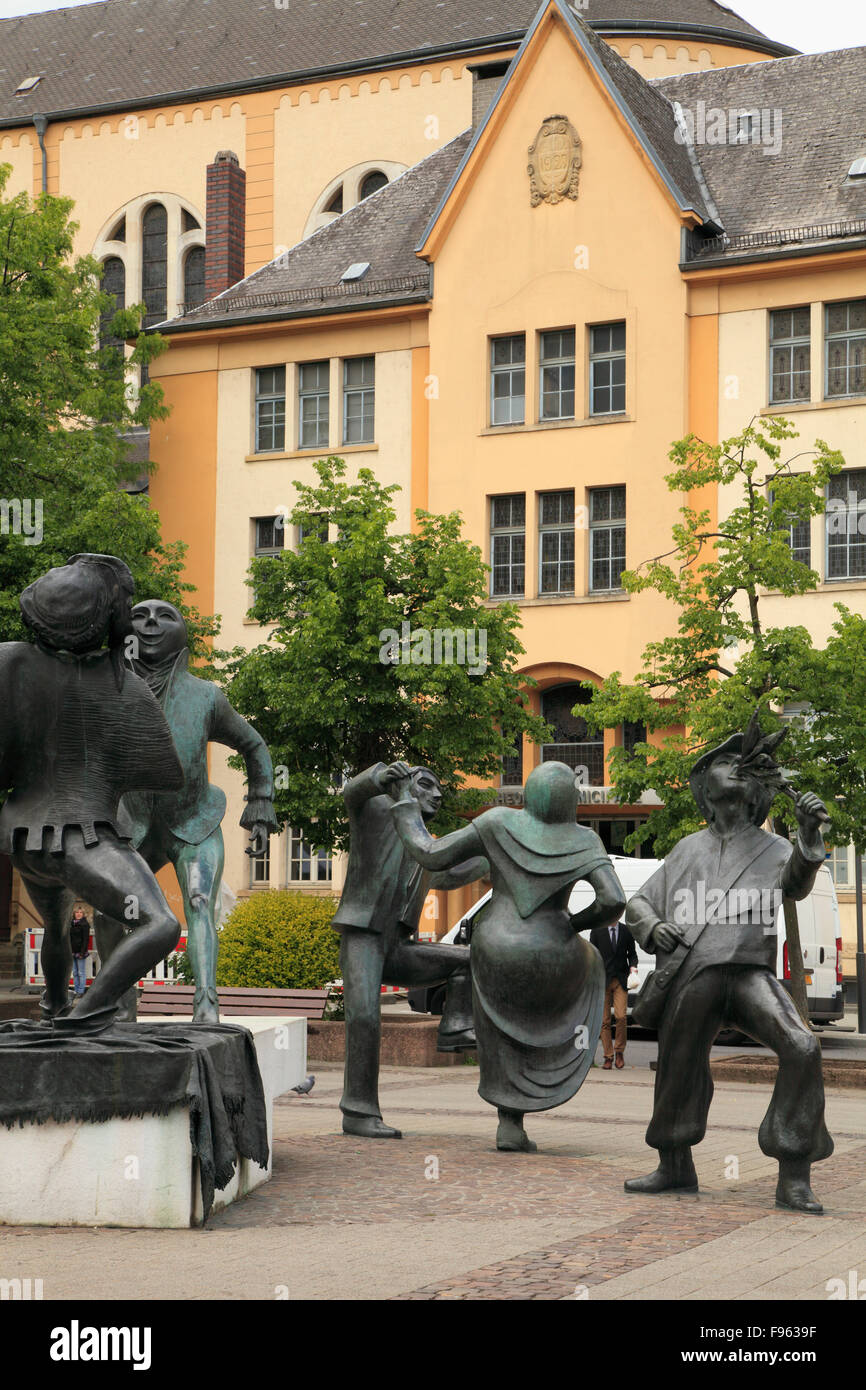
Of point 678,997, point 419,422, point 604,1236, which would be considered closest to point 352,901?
point 678,997

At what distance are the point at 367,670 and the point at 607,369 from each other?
10002 mm

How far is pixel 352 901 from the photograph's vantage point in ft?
35.5

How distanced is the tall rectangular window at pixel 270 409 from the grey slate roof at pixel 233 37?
32.6ft

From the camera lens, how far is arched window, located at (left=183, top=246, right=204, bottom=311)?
4631 centimetres

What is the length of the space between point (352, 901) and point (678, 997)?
2562mm

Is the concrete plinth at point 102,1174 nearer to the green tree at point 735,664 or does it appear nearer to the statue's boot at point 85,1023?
the statue's boot at point 85,1023

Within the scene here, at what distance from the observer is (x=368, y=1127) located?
10930 mm

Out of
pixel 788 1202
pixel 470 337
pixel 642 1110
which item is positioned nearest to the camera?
pixel 788 1202

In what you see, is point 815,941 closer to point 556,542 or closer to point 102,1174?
point 556,542

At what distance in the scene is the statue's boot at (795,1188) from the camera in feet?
28.1

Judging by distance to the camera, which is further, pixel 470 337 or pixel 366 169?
pixel 366 169

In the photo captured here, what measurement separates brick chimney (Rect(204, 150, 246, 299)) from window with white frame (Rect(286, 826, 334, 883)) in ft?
43.4

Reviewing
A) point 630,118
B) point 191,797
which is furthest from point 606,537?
point 191,797

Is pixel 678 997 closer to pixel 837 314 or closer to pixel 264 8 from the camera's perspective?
pixel 837 314
